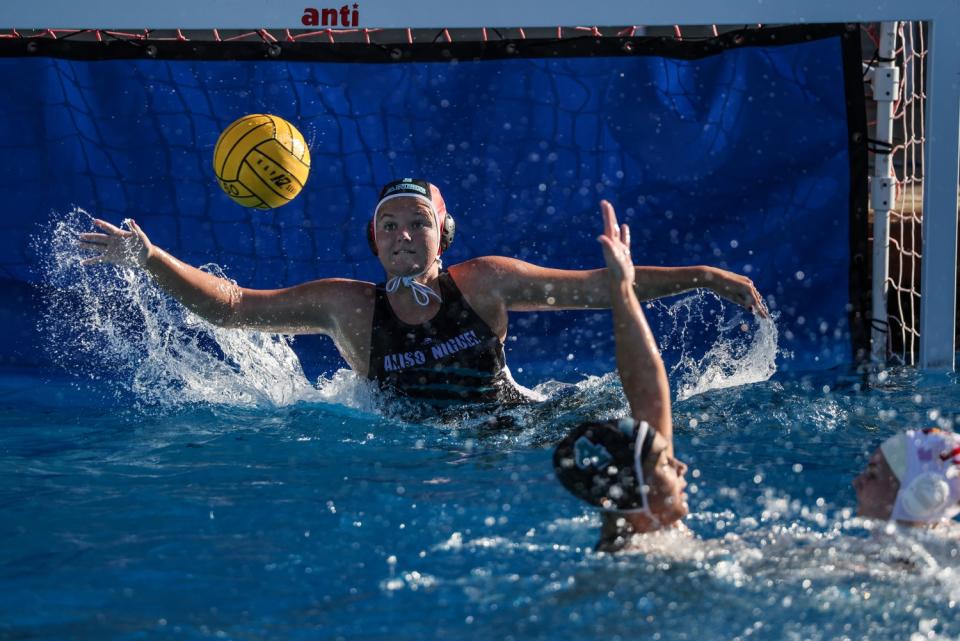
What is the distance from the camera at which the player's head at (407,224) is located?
14.6ft

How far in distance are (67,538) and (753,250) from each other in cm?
397

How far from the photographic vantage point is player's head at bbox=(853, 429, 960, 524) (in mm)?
2754

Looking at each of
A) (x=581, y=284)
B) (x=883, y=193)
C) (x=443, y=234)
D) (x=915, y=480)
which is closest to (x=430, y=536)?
(x=915, y=480)

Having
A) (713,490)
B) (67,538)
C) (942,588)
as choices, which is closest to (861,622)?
(942,588)

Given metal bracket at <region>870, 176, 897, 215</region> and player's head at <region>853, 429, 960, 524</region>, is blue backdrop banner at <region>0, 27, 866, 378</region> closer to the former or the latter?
metal bracket at <region>870, 176, 897, 215</region>

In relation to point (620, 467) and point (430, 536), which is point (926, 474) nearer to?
point (620, 467)

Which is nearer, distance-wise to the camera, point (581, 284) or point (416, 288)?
point (581, 284)

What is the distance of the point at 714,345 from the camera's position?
5.87m

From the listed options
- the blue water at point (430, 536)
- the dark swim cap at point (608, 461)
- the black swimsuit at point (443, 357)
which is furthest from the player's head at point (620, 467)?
the black swimsuit at point (443, 357)

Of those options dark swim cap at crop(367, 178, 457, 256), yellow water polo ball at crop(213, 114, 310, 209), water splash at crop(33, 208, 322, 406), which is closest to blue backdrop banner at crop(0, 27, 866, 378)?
water splash at crop(33, 208, 322, 406)

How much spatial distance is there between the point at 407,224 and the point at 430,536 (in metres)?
1.61

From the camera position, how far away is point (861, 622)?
8.57ft

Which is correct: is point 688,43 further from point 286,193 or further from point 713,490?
point 713,490

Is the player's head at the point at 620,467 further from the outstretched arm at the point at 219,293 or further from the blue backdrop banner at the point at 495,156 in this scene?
the blue backdrop banner at the point at 495,156
